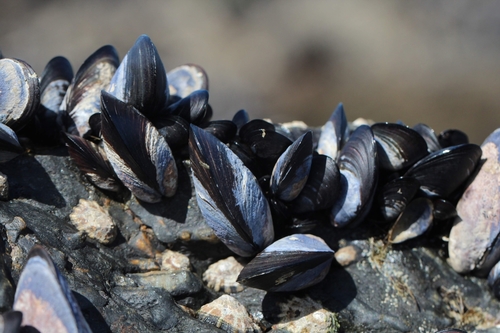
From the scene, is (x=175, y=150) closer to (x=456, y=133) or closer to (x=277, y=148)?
(x=277, y=148)

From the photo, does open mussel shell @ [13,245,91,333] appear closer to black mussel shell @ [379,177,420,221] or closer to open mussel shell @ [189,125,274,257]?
open mussel shell @ [189,125,274,257]

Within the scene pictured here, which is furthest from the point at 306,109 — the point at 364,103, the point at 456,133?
the point at 456,133

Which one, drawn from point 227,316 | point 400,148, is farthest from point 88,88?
point 400,148

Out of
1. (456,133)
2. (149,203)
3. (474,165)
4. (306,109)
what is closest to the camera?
(149,203)

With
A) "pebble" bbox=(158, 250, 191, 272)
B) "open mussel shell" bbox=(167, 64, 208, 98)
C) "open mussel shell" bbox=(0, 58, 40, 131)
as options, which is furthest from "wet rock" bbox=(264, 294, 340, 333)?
"open mussel shell" bbox=(167, 64, 208, 98)

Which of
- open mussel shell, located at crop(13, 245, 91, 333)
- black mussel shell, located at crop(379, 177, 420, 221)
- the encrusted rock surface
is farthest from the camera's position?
black mussel shell, located at crop(379, 177, 420, 221)

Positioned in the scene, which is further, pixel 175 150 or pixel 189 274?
pixel 175 150
